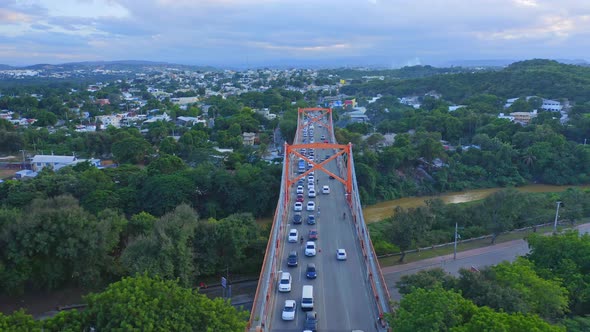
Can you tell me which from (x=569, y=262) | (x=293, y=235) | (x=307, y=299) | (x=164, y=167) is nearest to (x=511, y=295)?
(x=569, y=262)

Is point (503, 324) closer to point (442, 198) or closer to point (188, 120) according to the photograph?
point (442, 198)

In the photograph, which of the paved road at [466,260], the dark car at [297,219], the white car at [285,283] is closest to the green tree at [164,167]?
the dark car at [297,219]

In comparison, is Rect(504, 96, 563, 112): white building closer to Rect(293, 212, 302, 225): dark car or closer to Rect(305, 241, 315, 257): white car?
Rect(293, 212, 302, 225): dark car

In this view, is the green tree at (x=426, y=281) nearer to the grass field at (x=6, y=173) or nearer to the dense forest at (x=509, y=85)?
the grass field at (x=6, y=173)

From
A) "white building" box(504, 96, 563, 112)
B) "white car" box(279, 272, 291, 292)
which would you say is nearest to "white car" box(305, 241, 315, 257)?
"white car" box(279, 272, 291, 292)

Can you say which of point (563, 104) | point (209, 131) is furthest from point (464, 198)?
point (563, 104)
